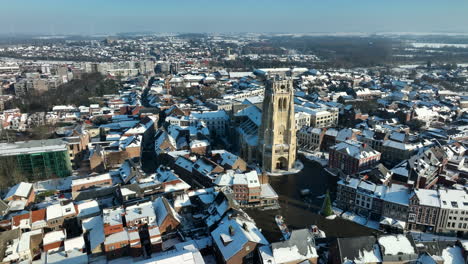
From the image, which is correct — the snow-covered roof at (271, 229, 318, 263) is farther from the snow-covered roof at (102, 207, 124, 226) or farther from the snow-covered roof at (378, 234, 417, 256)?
the snow-covered roof at (102, 207, 124, 226)

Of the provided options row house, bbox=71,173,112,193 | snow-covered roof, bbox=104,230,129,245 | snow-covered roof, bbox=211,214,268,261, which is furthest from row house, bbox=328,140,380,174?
row house, bbox=71,173,112,193

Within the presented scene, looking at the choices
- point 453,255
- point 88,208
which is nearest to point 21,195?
point 88,208

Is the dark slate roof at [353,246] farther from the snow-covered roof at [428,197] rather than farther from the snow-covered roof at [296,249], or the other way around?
the snow-covered roof at [428,197]

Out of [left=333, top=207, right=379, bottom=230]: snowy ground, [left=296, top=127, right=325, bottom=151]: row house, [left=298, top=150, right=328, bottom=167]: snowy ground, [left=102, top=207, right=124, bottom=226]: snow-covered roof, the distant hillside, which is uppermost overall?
the distant hillside

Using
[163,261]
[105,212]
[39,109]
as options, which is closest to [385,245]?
[163,261]

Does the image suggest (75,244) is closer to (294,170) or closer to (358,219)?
(358,219)

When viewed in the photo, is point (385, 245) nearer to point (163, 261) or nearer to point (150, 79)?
point (163, 261)
